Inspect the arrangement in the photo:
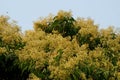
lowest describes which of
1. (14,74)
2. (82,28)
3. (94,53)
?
(14,74)

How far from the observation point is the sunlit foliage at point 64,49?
8.74 metres

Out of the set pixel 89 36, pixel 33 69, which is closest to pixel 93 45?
pixel 89 36

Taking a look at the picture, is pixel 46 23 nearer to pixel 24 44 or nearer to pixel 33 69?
pixel 24 44

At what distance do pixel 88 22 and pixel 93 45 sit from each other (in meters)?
0.79

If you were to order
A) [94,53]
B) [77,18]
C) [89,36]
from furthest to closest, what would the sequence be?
[77,18] < [89,36] < [94,53]

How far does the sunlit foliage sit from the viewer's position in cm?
874

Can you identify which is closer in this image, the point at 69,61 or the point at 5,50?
the point at 69,61

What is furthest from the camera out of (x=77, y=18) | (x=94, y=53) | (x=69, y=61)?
(x=77, y=18)

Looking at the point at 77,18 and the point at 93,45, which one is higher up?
the point at 77,18

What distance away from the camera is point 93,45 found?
9953 mm

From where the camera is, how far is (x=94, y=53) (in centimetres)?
927

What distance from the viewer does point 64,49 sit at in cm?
901

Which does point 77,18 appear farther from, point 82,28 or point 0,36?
point 0,36

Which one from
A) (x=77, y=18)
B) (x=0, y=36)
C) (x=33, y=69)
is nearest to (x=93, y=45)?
(x=77, y=18)
